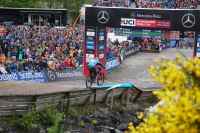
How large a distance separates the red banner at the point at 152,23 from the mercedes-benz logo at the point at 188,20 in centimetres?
88

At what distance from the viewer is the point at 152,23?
29000mm

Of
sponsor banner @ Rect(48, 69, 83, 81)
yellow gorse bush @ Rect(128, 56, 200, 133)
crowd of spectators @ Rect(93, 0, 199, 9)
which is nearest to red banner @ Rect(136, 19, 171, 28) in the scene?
sponsor banner @ Rect(48, 69, 83, 81)

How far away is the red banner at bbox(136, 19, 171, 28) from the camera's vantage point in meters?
28.9

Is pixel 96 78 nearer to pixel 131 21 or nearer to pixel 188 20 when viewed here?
pixel 131 21

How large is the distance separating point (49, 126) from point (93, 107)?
3.31 metres

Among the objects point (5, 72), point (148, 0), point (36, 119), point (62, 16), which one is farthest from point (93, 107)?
point (148, 0)

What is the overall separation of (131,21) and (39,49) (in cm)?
761

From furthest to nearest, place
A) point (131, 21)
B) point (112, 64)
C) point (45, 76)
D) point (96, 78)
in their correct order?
point (112, 64) < point (131, 21) < point (45, 76) < point (96, 78)

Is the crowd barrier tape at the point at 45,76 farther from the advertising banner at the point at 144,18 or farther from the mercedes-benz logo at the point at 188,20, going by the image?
the mercedes-benz logo at the point at 188,20

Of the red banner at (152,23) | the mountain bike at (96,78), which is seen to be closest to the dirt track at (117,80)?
the mountain bike at (96,78)

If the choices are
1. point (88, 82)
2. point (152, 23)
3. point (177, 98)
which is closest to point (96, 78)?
point (88, 82)

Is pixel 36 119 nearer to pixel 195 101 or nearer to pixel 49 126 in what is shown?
pixel 49 126

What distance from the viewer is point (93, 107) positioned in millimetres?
21453

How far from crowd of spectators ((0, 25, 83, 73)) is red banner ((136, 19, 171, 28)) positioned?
4609mm
